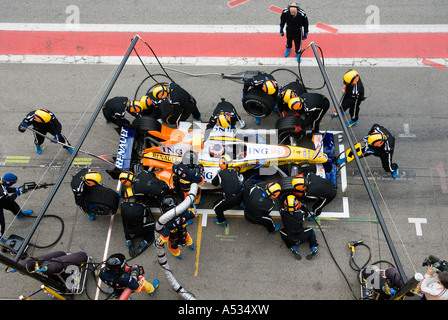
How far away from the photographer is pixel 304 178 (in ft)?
27.4

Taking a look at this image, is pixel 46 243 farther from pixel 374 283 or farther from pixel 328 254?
pixel 374 283

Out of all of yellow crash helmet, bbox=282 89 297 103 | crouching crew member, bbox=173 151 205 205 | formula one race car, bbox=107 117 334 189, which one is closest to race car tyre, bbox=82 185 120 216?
formula one race car, bbox=107 117 334 189

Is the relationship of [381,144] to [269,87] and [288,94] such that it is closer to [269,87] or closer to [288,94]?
[288,94]

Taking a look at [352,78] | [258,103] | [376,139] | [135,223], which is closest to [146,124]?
[135,223]

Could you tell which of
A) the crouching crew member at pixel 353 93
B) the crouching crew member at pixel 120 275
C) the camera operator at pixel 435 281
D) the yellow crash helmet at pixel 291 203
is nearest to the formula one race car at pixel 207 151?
the yellow crash helmet at pixel 291 203

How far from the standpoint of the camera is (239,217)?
9.49m

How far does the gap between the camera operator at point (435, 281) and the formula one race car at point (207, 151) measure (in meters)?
3.18

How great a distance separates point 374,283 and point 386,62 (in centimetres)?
684

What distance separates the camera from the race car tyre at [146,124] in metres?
9.59

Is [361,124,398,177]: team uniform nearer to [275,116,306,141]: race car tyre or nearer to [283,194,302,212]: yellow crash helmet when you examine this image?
[275,116,306,141]: race car tyre

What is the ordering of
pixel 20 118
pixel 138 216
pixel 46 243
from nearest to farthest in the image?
1. pixel 138 216
2. pixel 46 243
3. pixel 20 118

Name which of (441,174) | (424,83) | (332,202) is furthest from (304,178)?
(424,83)

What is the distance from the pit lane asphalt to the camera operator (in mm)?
1902

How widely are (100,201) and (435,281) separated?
656cm
